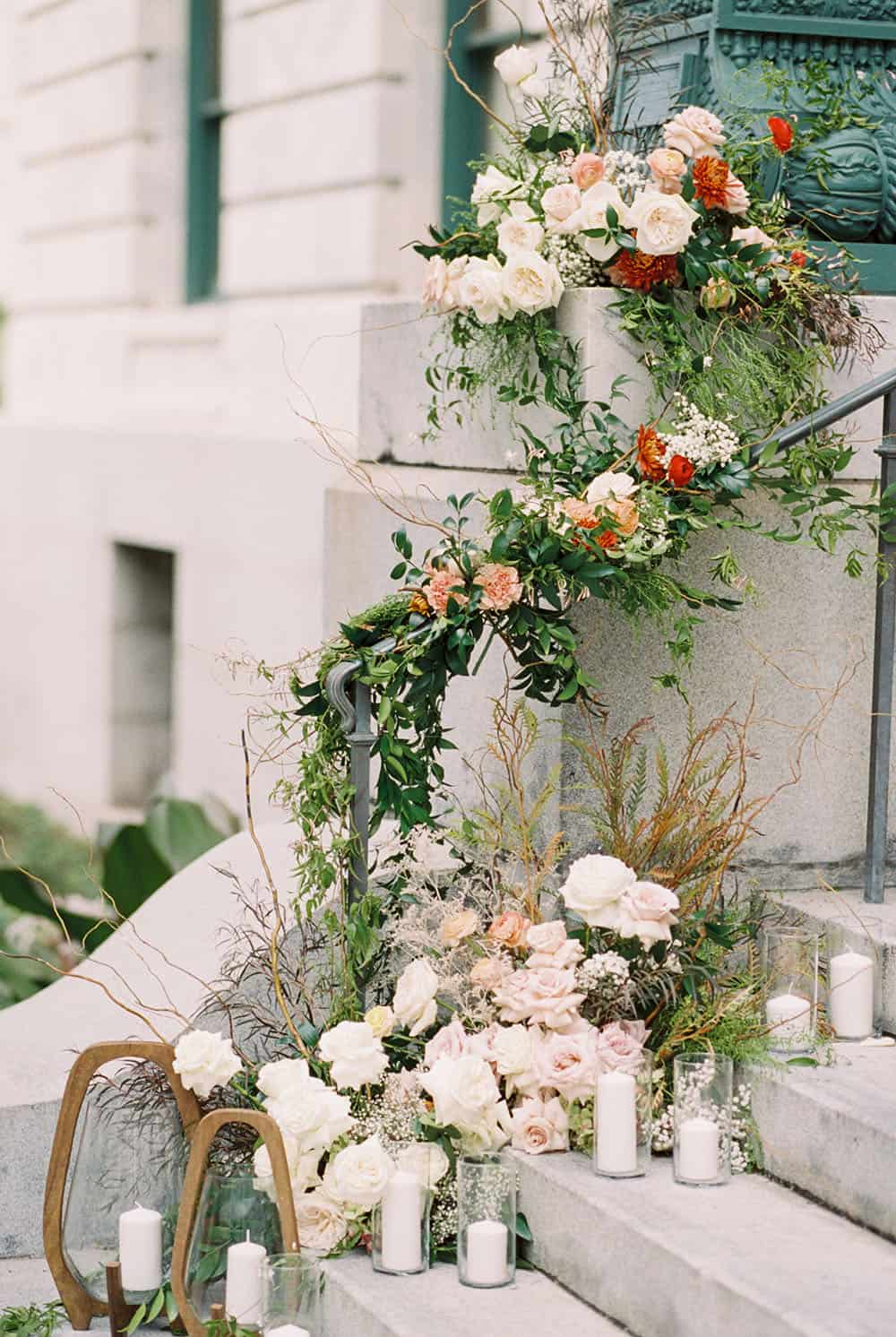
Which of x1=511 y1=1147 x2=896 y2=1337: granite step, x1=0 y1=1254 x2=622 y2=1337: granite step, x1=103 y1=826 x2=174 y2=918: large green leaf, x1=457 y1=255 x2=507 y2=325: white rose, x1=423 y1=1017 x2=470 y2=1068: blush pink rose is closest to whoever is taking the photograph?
x1=511 y1=1147 x2=896 y2=1337: granite step

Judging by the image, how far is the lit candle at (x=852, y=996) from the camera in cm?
404

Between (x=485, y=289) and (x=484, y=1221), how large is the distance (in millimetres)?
2022

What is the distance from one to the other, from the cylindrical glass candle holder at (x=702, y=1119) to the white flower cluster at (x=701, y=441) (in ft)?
4.16

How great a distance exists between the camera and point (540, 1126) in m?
3.87

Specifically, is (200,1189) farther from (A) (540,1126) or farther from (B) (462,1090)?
(A) (540,1126)

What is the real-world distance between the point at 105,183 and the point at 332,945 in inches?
284

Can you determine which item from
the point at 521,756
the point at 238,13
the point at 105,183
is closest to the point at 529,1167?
the point at 521,756

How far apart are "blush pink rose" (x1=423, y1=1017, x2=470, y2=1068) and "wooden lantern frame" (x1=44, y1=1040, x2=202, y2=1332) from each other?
1.63 feet

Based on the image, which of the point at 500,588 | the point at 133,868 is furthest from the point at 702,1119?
the point at 133,868

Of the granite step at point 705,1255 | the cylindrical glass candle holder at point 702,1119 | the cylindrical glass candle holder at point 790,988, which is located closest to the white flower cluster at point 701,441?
the cylindrical glass candle holder at point 790,988

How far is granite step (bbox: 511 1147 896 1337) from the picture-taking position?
3.16 meters

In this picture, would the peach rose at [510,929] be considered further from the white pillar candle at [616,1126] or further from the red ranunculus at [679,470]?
the red ranunculus at [679,470]

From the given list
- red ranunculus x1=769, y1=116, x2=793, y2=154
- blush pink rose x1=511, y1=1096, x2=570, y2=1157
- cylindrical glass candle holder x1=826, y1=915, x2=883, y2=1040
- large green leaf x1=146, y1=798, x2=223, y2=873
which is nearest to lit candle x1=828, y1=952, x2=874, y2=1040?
cylindrical glass candle holder x1=826, y1=915, x2=883, y2=1040

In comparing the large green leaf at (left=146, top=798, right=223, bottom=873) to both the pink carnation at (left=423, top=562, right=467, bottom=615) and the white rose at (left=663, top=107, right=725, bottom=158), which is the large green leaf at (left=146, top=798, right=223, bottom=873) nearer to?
the pink carnation at (left=423, top=562, right=467, bottom=615)
